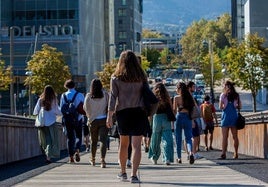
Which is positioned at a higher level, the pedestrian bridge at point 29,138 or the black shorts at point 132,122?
the black shorts at point 132,122

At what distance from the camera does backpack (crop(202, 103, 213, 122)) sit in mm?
23961

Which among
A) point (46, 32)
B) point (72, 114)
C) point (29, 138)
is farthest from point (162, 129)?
point (46, 32)

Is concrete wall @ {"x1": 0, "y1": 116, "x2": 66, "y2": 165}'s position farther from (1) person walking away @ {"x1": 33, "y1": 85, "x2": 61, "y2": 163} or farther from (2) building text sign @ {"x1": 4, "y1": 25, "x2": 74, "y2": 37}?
(2) building text sign @ {"x1": 4, "y1": 25, "x2": 74, "y2": 37}

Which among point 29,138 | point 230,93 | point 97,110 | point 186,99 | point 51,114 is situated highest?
point 230,93

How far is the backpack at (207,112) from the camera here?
23961 mm

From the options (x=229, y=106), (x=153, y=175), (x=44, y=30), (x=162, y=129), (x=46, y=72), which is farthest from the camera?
(x=44, y=30)

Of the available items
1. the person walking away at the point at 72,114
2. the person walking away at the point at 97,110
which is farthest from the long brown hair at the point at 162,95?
the person walking away at the point at 72,114

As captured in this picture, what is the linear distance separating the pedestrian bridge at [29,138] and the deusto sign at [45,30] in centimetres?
6963

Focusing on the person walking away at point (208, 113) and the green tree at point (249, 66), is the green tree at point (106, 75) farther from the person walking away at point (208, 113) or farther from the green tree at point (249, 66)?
the person walking away at point (208, 113)

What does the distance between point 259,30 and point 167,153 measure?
2568 inches

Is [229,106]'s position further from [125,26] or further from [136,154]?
[125,26]

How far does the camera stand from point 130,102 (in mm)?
11109

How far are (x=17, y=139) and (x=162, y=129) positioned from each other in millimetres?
4223

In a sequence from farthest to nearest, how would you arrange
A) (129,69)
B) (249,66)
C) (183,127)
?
(249,66), (183,127), (129,69)
